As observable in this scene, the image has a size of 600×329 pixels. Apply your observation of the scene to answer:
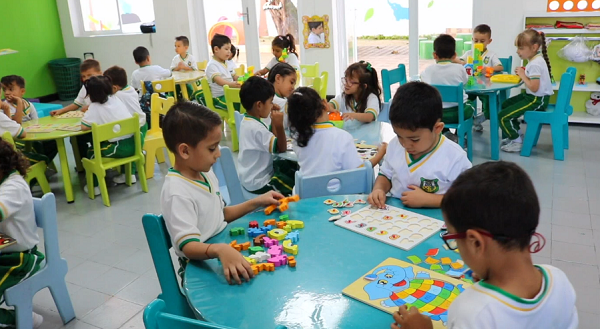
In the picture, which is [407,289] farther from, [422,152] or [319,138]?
[319,138]

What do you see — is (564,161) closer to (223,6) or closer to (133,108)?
(133,108)

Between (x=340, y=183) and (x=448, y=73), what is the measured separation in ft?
8.85

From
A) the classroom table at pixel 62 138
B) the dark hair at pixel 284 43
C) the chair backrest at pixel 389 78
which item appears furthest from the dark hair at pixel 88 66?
the chair backrest at pixel 389 78

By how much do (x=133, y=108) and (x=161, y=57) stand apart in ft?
13.1

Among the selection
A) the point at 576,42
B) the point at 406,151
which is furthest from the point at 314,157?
the point at 576,42

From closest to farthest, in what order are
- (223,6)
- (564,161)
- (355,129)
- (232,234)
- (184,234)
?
(184,234) < (232,234) < (355,129) < (564,161) < (223,6)

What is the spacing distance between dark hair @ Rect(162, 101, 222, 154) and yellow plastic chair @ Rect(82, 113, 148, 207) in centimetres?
229

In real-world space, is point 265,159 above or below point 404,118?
below

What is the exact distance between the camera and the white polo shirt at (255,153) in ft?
9.51

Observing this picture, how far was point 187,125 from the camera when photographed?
5.67 ft

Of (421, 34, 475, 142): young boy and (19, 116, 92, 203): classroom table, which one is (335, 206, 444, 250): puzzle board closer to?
(421, 34, 475, 142): young boy

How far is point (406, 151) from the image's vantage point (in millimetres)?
1947

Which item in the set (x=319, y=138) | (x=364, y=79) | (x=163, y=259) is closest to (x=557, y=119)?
(x=364, y=79)

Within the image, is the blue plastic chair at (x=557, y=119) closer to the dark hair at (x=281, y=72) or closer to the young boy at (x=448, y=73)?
the young boy at (x=448, y=73)
